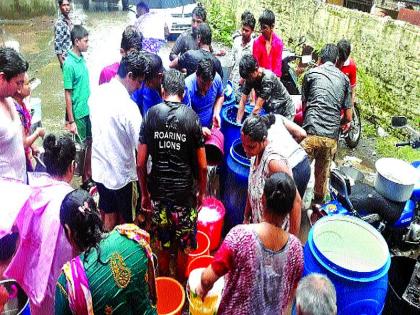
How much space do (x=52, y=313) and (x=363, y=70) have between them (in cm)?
673

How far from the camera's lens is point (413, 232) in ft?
13.8

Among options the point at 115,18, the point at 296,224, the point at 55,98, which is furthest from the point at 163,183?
the point at 115,18

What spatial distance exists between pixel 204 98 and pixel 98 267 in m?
2.95

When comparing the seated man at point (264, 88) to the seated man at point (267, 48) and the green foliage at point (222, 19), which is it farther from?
the green foliage at point (222, 19)

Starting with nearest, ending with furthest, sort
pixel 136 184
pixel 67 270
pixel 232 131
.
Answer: pixel 67 270 < pixel 136 184 < pixel 232 131

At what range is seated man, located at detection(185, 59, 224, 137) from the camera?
419 centimetres

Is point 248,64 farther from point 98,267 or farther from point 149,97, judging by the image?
point 98,267

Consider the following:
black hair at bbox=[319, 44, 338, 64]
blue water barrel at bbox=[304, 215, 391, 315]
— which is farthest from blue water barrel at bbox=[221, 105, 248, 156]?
blue water barrel at bbox=[304, 215, 391, 315]

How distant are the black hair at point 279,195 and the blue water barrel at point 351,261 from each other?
0.77m

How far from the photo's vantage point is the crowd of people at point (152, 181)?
202cm

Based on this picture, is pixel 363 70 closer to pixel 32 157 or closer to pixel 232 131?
pixel 232 131

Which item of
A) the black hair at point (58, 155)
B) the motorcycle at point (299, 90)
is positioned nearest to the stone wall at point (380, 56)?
the motorcycle at point (299, 90)

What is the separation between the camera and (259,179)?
3.04 m

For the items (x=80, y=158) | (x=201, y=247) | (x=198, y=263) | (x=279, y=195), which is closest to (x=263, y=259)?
(x=279, y=195)
